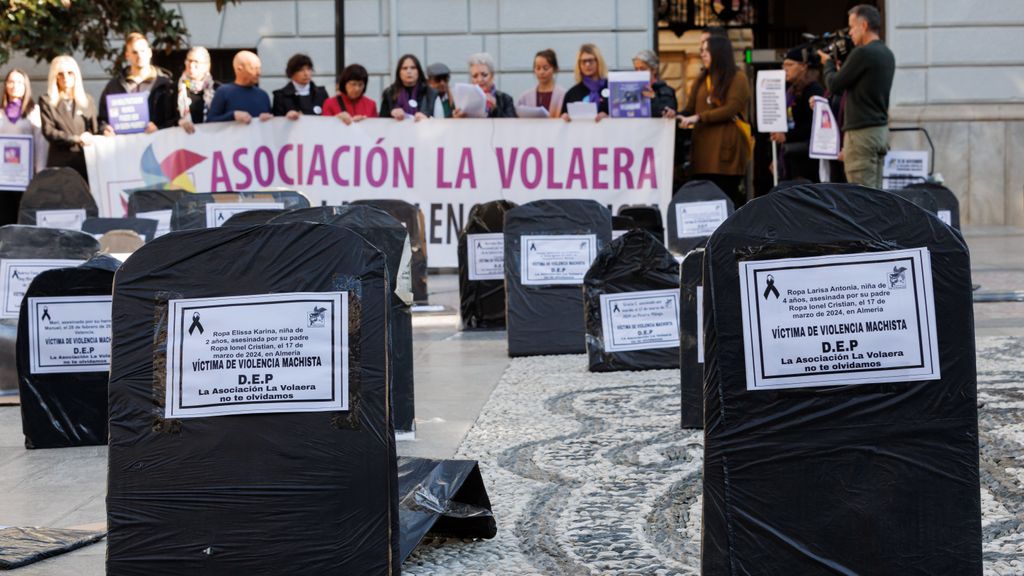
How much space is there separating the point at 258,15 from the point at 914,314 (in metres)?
16.8

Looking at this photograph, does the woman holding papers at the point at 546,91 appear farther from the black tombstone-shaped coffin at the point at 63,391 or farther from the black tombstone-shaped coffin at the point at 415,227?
the black tombstone-shaped coffin at the point at 63,391

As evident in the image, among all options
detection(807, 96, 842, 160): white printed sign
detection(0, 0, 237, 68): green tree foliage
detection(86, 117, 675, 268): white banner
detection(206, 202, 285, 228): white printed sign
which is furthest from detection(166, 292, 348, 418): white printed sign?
detection(0, 0, 237, 68): green tree foliage

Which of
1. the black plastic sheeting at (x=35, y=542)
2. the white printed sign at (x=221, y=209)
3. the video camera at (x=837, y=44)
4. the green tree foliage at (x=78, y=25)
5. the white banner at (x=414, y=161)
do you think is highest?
the green tree foliage at (x=78, y=25)

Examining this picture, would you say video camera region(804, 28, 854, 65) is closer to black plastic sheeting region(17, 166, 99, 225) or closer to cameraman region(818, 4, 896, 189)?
cameraman region(818, 4, 896, 189)

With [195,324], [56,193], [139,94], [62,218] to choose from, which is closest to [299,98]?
[139,94]

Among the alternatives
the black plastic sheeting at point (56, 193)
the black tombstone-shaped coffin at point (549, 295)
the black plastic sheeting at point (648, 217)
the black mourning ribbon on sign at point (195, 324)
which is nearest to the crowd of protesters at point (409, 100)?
the black plastic sheeting at point (56, 193)

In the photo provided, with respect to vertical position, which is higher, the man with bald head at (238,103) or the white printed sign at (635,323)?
the man with bald head at (238,103)

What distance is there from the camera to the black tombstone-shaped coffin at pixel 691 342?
6.28 m

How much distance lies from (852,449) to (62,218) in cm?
1029

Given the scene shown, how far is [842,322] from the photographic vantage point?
11.8 ft

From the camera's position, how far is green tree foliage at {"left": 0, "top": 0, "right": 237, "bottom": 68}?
53.0ft

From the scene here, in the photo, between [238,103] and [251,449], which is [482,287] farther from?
[251,449]

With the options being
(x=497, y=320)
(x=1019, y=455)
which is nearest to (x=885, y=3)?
(x=497, y=320)

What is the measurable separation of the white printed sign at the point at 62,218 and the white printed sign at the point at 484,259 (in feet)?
13.5
